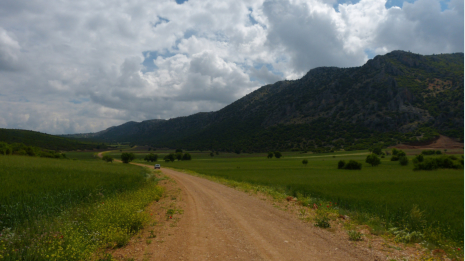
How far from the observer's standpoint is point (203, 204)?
1705 centimetres

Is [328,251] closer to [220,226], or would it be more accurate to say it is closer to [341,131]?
[220,226]

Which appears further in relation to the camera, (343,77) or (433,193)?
(343,77)

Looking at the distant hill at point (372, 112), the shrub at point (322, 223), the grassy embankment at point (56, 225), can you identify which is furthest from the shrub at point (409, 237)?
the distant hill at point (372, 112)

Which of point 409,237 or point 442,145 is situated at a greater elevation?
point 442,145

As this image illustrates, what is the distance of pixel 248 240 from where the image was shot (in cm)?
946

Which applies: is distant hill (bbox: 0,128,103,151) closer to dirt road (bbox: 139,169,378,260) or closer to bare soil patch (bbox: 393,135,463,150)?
dirt road (bbox: 139,169,378,260)

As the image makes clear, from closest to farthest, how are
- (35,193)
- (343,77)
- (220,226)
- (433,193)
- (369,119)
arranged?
(220,226) < (35,193) < (433,193) < (369,119) < (343,77)

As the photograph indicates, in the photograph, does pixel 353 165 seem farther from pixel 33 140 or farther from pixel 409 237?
pixel 33 140

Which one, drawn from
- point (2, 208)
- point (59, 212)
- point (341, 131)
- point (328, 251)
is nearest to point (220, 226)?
point (328, 251)

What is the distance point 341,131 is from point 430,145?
48.4m

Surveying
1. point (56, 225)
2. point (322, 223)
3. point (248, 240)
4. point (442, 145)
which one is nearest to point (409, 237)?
point (322, 223)

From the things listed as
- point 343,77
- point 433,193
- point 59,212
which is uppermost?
point 343,77

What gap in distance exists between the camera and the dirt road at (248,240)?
8.05m

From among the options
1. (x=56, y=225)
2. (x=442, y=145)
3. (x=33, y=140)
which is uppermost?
(x=33, y=140)
